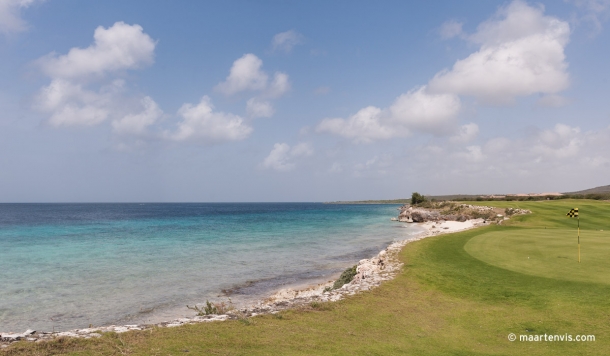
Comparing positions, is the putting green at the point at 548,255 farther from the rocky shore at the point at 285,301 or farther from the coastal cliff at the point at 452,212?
the coastal cliff at the point at 452,212

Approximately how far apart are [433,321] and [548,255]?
12.0 metres

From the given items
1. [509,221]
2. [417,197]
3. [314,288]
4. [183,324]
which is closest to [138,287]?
[314,288]

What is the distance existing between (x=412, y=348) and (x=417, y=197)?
8140 centimetres

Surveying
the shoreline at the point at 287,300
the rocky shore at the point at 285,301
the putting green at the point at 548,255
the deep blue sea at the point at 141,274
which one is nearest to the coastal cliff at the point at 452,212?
the deep blue sea at the point at 141,274

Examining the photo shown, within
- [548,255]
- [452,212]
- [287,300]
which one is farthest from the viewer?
[452,212]

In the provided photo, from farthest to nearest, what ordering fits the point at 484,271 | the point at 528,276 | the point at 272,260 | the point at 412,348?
the point at 272,260 < the point at 484,271 < the point at 528,276 < the point at 412,348

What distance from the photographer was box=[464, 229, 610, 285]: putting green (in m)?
14.4

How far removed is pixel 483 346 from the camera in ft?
28.1

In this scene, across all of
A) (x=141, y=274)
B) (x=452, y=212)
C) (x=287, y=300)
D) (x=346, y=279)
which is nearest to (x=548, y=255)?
(x=346, y=279)

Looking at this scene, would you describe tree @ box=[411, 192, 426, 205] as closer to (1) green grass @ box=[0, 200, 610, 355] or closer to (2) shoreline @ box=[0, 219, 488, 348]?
(2) shoreline @ box=[0, 219, 488, 348]

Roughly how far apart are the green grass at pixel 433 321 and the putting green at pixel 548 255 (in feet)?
0.38

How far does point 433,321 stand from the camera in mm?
10250

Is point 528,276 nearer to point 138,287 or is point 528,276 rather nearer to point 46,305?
point 138,287

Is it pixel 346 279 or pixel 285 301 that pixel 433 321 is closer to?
pixel 285 301
